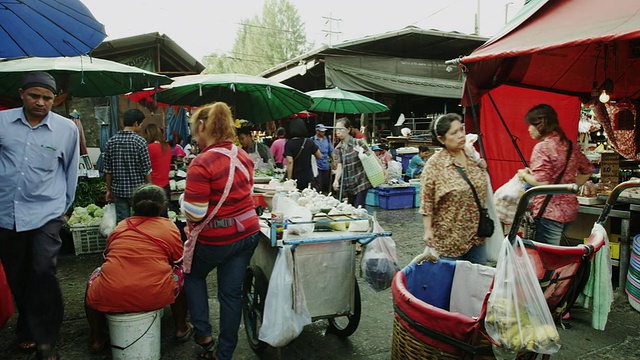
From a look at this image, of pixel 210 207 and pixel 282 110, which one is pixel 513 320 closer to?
pixel 210 207

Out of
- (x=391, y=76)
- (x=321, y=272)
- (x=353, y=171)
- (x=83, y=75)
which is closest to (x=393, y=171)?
(x=391, y=76)

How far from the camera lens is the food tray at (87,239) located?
5953 mm

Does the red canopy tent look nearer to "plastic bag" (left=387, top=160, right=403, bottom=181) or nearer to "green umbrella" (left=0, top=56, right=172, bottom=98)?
"green umbrella" (left=0, top=56, right=172, bottom=98)

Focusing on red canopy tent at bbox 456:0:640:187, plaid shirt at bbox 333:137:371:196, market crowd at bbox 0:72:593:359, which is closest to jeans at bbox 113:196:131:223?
market crowd at bbox 0:72:593:359

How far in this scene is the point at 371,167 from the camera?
247 inches

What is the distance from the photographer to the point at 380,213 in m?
9.26

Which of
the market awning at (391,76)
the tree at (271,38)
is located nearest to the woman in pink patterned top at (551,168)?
the market awning at (391,76)

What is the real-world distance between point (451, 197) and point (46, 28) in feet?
11.9

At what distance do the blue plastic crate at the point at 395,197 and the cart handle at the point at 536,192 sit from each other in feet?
25.4

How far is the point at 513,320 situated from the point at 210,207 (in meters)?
1.94

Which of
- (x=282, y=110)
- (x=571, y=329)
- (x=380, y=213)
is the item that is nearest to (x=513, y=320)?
(x=571, y=329)

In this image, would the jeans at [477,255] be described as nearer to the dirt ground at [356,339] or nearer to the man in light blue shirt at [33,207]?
the dirt ground at [356,339]

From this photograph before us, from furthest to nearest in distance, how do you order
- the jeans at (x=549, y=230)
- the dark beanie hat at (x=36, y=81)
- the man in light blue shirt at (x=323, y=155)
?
the man in light blue shirt at (x=323, y=155), the jeans at (x=549, y=230), the dark beanie hat at (x=36, y=81)

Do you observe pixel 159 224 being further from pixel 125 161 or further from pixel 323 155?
pixel 323 155
